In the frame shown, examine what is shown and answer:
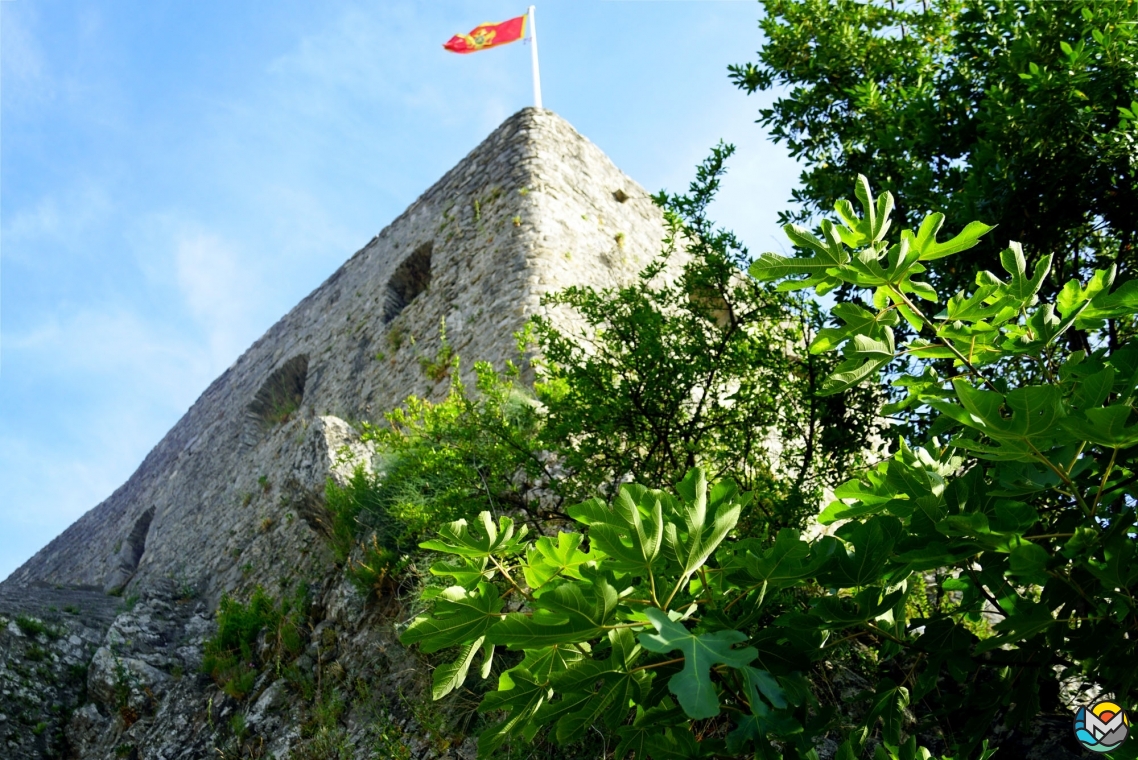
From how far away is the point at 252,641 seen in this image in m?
6.17

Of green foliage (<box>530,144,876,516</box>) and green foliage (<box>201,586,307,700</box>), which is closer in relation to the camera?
green foliage (<box>530,144,876,516</box>)

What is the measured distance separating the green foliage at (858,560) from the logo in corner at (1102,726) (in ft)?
0.89

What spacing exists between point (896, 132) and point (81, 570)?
42.4 ft

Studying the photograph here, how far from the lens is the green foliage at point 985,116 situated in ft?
12.0

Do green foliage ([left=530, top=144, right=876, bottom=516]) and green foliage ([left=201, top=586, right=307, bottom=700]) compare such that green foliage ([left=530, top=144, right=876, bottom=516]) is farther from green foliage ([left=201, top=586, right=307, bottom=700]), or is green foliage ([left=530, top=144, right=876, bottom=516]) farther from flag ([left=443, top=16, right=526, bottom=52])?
flag ([left=443, top=16, right=526, bottom=52])

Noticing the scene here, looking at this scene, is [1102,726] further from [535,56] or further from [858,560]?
[535,56]

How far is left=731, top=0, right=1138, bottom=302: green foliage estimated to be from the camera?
366 cm

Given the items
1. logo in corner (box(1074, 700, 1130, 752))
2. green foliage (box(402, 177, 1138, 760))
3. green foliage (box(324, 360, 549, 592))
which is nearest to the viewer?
green foliage (box(402, 177, 1138, 760))

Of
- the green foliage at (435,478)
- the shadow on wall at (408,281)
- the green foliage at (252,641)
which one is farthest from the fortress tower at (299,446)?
the green foliage at (435,478)

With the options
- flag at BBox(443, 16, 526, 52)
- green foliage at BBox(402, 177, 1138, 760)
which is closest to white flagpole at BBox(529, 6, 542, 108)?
flag at BBox(443, 16, 526, 52)

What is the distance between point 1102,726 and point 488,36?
11481 millimetres

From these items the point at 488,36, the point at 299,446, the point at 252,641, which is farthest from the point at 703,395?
the point at 488,36

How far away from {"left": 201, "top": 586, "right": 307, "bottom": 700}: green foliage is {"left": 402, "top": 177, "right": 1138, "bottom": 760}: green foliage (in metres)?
3.89

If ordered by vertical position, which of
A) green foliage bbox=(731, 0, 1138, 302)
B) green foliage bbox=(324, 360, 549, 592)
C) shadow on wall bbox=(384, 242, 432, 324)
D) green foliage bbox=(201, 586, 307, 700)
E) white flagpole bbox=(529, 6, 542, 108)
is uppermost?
white flagpole bbox=(529, 6, 542, 108)
